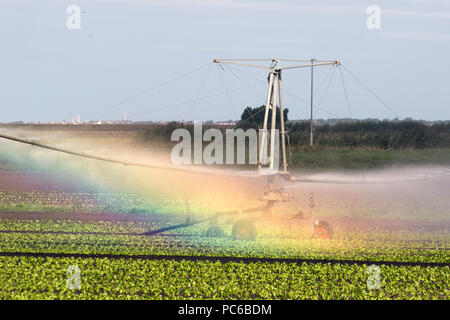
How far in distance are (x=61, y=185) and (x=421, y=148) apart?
2652 cm

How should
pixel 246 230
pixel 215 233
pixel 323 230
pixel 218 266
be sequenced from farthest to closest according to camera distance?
pixel 215 233 < pixel 323 230 < pixel 246 230 < pixel 218 266

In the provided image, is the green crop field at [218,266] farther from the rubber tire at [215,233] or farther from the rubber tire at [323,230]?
the rubber tire at [323,230]

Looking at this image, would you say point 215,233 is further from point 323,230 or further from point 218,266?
point 218,266

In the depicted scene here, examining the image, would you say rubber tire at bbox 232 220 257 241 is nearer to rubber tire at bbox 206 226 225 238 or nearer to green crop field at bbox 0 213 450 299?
green crop field at bbox 0 213 450 299

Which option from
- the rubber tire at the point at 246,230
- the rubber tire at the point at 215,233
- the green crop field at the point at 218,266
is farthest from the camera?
the rubber tire at the point at 215,233

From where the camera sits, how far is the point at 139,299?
53.9 ft

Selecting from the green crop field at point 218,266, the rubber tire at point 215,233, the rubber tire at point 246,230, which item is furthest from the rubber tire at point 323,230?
the rubber tire at point 215,233

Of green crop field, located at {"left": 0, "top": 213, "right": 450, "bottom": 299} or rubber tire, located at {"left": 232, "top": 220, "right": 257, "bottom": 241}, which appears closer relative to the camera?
green crop field, located at {"left": 0, "top": 213, "right": 450, "bottom": 299}

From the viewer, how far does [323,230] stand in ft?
88.6

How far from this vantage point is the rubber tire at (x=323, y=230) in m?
26.9

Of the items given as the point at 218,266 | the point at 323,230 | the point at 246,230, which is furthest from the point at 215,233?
the point at 218,266

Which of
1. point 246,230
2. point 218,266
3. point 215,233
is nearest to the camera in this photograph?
point 218,266

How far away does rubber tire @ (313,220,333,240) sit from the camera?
26891 millimetres

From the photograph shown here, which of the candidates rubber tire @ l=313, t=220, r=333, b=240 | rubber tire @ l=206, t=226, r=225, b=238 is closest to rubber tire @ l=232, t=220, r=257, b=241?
rubber tire @ l=206, t=226, r=225, b=238
